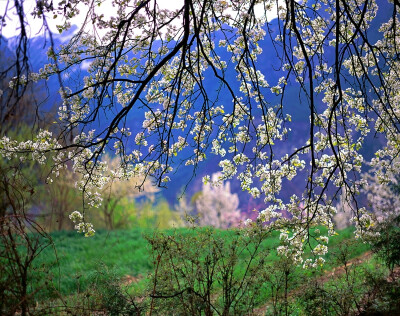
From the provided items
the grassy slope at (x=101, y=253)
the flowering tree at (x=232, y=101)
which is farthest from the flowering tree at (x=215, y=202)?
the flowering tree at (x=232, y=101)

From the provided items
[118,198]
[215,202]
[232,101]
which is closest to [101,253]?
[118,198]

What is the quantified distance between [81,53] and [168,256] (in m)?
2.68

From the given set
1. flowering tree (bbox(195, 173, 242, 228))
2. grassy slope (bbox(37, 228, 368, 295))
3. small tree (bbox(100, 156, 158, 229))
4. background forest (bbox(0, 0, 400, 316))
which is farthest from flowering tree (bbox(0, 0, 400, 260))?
flowering tree (bbox(195, 173, 242, 228))

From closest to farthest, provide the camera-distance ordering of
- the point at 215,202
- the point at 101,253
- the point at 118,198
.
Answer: the point at 101,253 < the point at 118,198 < the point at 215,202

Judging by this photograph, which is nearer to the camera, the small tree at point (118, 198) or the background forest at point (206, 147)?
the background forest at point (206, 147)

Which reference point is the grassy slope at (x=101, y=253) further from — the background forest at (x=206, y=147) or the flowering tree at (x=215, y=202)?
the flowering tree at (x=215, y=202)

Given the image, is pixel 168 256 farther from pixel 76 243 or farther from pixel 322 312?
pixel 76 243

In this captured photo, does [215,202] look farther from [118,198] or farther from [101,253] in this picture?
[101,253]

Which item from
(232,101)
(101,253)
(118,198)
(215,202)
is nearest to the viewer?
(232,101)

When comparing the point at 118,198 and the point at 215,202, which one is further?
the point at 215,202

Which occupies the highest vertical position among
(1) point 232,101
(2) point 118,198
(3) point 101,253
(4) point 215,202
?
(4) point 215,202

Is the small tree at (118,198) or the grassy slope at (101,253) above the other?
the small tree at (118,198)

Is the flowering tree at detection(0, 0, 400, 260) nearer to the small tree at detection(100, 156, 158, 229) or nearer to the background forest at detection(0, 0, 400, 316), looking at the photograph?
the background forest at detection(0, 0, 400, 316)

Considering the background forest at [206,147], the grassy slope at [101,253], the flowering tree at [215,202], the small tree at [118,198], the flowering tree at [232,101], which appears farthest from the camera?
the flowering tree at [215,202]
